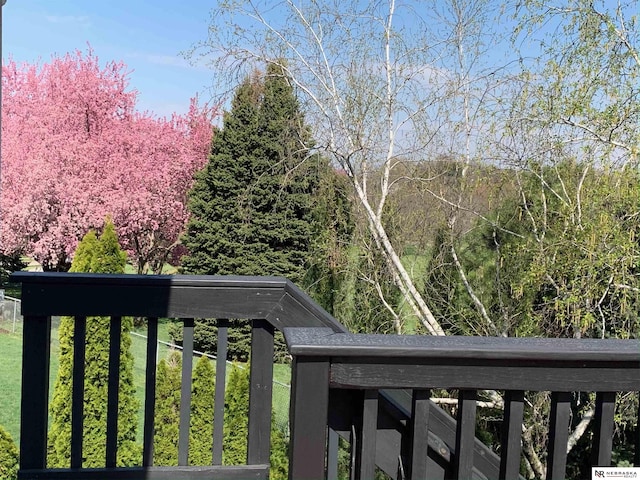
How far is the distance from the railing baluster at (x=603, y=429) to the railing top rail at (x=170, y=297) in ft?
2.57

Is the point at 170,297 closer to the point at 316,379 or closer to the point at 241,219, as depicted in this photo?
the point at 316,379

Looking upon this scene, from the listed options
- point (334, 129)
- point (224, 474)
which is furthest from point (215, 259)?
point (224, 474)

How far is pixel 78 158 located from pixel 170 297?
979cm

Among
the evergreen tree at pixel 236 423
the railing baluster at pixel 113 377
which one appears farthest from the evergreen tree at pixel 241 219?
the railing baluster at pixel 113 377

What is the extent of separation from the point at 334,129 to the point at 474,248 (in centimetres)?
180

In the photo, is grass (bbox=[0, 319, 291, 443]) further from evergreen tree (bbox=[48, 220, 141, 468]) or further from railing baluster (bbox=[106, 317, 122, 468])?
railing baluster (bbox=[106, 317, 122, 468])

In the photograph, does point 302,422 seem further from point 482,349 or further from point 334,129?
point 334,129

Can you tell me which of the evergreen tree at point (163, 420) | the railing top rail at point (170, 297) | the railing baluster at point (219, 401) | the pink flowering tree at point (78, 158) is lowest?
the evergreen tree at point (163, 420)

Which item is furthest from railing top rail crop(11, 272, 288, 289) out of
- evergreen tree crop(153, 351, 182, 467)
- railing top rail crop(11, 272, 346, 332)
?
evergreen tree crop(153, 351, 182, 467)

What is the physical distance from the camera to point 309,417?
2.93 feet

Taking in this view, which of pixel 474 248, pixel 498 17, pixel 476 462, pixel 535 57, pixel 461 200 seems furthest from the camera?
pixel 474 248

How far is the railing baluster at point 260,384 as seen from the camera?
5.99 ft

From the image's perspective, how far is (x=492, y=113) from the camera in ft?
13.6

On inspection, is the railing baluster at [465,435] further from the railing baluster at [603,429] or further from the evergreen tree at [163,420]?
the evergreen tree at [163,420]
